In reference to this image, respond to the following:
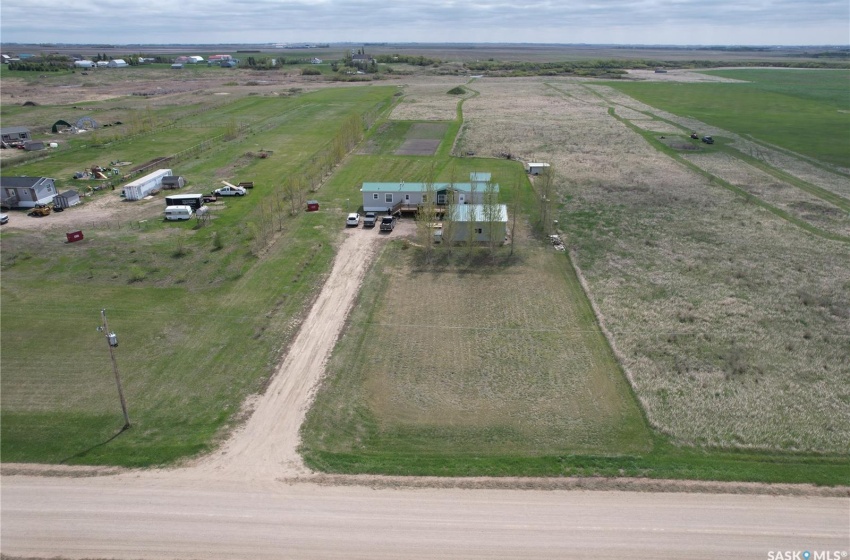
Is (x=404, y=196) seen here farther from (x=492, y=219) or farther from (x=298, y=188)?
(x=492, y=219)

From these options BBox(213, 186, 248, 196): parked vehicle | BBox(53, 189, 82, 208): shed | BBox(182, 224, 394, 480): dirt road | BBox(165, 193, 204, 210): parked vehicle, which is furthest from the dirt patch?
BBox(182, 224, 394, 480): dirt road

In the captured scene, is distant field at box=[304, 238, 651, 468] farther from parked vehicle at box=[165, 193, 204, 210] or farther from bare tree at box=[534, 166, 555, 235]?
parked vehicle at box=[165, 193, 204, 210]

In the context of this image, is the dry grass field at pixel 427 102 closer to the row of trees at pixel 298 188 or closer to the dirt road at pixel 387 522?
the row of trees at pixel 298 188

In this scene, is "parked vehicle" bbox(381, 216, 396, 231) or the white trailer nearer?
"parked vehicle" bbox(381, 216, 396, 231)

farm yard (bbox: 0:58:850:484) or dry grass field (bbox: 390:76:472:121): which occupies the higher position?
dry grass field (bbox: 390:76:472:121)

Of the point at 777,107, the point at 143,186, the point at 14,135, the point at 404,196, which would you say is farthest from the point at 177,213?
the point at 777,107

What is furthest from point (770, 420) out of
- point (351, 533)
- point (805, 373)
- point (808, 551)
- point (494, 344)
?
point (351, 533)
